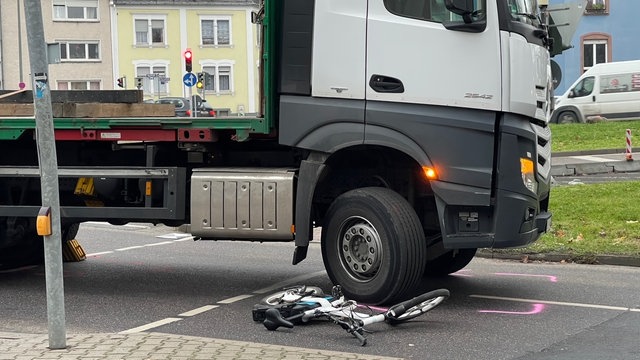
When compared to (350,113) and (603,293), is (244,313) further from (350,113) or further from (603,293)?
(603,293)

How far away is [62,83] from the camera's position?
10555 mm

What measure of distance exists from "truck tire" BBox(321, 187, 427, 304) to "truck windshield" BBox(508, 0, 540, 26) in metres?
1.81

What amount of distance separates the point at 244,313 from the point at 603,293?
3310mm

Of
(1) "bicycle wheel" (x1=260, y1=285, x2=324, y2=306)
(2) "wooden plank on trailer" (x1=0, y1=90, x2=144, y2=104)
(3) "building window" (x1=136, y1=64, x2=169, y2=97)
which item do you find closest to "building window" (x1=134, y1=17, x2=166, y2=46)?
(3) "building window" (x1=136, y1=64, x2=169, y2=97)

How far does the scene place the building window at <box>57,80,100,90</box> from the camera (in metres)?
10.2

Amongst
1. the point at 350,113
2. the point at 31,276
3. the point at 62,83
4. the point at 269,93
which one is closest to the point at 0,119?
the point at 62,83

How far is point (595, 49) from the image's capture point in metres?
44.6

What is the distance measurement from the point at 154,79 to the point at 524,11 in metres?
3.78

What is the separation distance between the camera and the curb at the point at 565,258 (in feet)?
37.6

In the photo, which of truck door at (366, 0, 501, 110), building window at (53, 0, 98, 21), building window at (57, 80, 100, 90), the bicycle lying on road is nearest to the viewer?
the bicycle lying on road

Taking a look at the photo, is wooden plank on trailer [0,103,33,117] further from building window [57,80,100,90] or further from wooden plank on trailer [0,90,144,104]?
building window [57,80,100,90]

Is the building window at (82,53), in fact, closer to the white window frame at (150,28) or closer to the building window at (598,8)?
the white window frame at (150,28)

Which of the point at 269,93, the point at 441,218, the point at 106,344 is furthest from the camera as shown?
the point at 269,93

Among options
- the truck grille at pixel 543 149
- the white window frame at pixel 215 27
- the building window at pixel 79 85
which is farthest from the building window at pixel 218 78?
the truck grille at pixel 543 149
